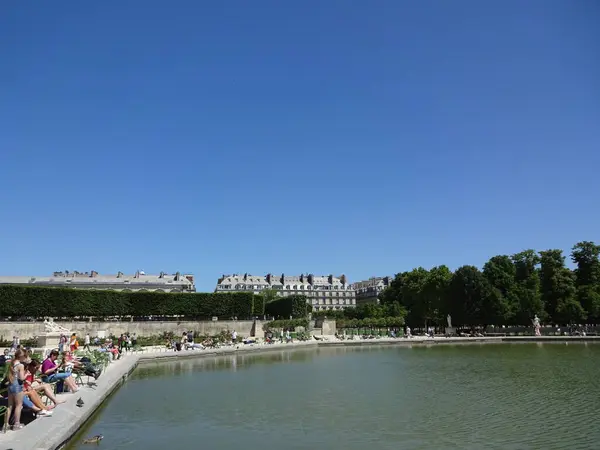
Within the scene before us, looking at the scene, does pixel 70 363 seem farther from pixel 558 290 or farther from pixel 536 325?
pixel 558 290

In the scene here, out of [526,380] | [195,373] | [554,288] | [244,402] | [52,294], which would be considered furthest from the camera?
[554,288]

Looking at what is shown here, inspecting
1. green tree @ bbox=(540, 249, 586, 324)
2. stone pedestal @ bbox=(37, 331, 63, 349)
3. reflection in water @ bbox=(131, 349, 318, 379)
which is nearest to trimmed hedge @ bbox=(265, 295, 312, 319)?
green tree @ bbox=(540, 249, 586, 324)

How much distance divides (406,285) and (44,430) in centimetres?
6055

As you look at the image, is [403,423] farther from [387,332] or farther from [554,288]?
[554,288]

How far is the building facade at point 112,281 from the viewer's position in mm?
86250

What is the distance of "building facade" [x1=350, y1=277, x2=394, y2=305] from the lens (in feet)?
361

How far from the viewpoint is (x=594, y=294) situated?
45.6 meters

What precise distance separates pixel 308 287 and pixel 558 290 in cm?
6612

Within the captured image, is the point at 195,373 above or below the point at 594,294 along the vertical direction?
below

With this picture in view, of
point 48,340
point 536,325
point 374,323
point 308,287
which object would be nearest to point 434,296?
point 374,323

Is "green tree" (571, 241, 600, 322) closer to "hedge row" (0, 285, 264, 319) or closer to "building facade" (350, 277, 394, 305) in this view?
"hedge row" (0, 285, 264, 319)

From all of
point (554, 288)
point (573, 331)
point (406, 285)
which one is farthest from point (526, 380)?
point (406, 285)

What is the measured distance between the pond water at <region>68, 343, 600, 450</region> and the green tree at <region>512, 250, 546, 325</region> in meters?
29.9

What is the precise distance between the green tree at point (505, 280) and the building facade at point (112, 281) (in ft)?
190
